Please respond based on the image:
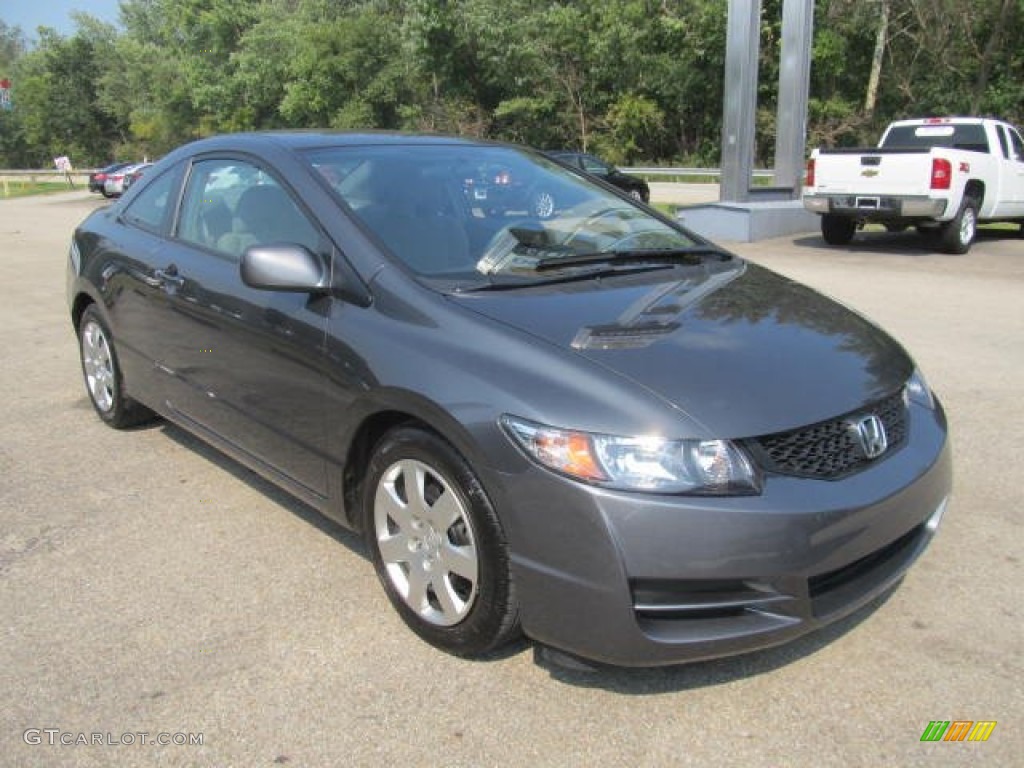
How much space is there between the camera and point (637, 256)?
11.6ft

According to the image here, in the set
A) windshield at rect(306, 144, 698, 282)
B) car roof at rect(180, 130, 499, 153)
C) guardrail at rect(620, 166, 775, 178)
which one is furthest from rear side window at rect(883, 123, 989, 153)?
guardrail at rect(620, 166, 775, 178)

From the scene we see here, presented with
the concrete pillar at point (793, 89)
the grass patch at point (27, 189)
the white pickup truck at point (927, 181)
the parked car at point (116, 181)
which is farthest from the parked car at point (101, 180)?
the white pickup truck at point (927, 181)

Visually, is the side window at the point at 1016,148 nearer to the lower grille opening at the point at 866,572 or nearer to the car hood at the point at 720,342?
the car hood at the point at 720,342

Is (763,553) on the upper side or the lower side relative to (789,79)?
lower

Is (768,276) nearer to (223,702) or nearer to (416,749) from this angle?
(416,749)

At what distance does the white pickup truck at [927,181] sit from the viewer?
38.8 ft

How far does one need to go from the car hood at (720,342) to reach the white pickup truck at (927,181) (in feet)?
31.3

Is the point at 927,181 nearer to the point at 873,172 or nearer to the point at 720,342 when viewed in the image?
the point at 873,172

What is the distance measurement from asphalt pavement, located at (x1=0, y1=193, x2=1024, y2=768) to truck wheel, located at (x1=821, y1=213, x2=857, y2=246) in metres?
9.79

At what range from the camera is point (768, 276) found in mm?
3693

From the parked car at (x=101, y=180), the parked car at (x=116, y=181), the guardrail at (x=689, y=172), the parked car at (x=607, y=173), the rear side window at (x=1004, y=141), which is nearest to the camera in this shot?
the rear side window at (x=1004, y=141)

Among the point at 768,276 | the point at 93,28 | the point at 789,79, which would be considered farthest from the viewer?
the point at 93,28

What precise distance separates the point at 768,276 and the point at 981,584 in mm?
1372

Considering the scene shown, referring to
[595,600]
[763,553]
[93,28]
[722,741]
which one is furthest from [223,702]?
[93,28]
